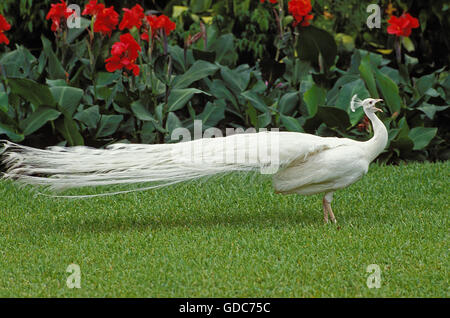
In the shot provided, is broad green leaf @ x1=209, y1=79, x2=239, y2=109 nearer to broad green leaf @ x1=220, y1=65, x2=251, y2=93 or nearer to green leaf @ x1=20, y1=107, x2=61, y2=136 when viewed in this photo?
broad green leaf @ x1=220, y1=65, x2=251, y2=93

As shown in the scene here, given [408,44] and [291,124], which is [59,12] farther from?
[408,44]

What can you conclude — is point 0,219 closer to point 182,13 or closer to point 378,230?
point 378,230

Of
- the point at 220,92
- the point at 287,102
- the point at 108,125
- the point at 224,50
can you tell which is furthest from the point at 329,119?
the point at 108,125

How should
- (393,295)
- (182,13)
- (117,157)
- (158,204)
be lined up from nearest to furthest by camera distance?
(393,295) → (117,157) → (158,204) → (182,13)

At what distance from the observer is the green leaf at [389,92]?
6984 millimetres

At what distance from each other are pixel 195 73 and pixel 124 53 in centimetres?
103

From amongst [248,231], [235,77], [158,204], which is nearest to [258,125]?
[235,77]

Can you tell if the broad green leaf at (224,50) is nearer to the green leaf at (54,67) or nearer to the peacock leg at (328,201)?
the green leaf at (54,67)

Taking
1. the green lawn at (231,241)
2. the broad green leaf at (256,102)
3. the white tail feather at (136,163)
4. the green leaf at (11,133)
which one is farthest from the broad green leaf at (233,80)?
the white tail feather at (136,163)

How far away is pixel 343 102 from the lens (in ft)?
22.9

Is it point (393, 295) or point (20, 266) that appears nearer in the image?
point (393, 295)

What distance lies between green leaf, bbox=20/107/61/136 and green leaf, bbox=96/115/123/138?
485 mm

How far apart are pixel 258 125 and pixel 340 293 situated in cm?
357

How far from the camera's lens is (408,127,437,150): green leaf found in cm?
700
